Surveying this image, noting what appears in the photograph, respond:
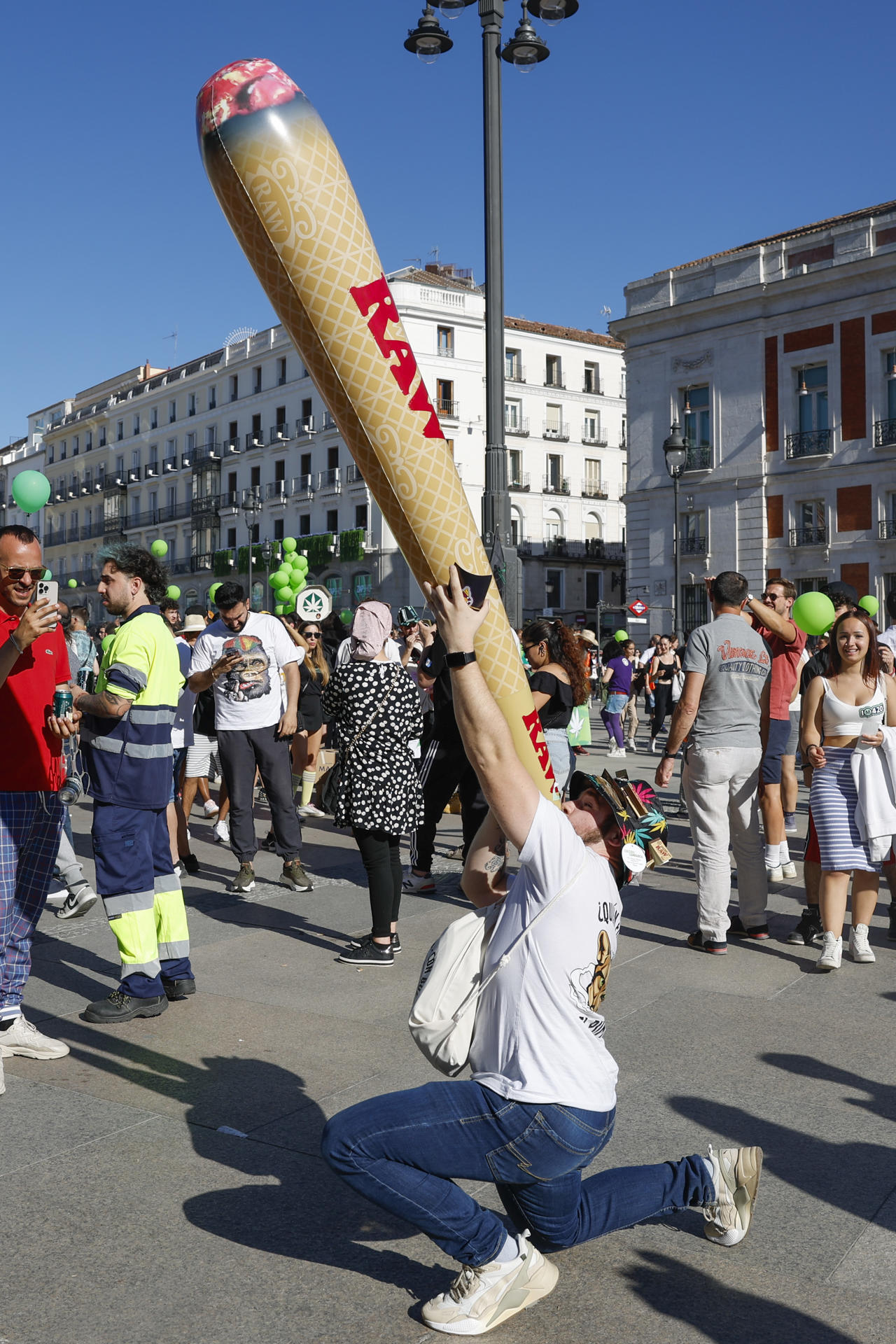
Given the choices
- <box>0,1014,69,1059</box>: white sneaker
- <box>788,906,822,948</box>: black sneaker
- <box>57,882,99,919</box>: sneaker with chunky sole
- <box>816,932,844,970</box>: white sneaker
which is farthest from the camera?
<box>57,882,99,919</box>: sneaker with chunky sole

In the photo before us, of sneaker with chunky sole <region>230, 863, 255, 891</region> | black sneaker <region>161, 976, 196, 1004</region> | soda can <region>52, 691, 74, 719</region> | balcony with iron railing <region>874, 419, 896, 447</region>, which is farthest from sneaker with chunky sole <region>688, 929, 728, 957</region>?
balcony with iron railing <region>874, 419, 896, 447</region>

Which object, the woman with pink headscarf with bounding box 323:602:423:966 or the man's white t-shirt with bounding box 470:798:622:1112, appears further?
the woman with pink headscarf with bounding box 323:602:423:966

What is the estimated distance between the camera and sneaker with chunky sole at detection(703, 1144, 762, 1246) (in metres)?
3.27

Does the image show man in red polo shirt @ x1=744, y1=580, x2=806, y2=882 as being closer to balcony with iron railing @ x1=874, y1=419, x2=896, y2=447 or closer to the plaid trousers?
the plaid trousers

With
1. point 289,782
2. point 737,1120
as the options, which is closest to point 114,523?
point 289,782

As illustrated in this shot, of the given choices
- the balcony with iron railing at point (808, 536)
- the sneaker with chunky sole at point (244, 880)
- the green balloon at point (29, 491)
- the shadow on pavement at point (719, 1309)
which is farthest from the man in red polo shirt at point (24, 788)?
the balcony with iron railing at point (808, 536)

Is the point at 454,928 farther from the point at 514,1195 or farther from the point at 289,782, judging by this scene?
the point at 289,782

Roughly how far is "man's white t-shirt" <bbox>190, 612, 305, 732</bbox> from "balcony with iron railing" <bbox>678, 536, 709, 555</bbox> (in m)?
30.4

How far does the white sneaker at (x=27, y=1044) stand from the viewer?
484 centimetres

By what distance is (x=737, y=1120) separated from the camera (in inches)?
166

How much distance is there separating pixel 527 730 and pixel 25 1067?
2.73m

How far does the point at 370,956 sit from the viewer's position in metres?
6.44

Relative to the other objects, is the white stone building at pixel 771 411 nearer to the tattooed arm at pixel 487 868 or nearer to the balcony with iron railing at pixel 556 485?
the balcony with iron railing at pixel 556 485

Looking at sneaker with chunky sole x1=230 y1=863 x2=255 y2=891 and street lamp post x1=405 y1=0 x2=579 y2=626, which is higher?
street lamp post x1=405 y1=0 x2=579 y2=626
